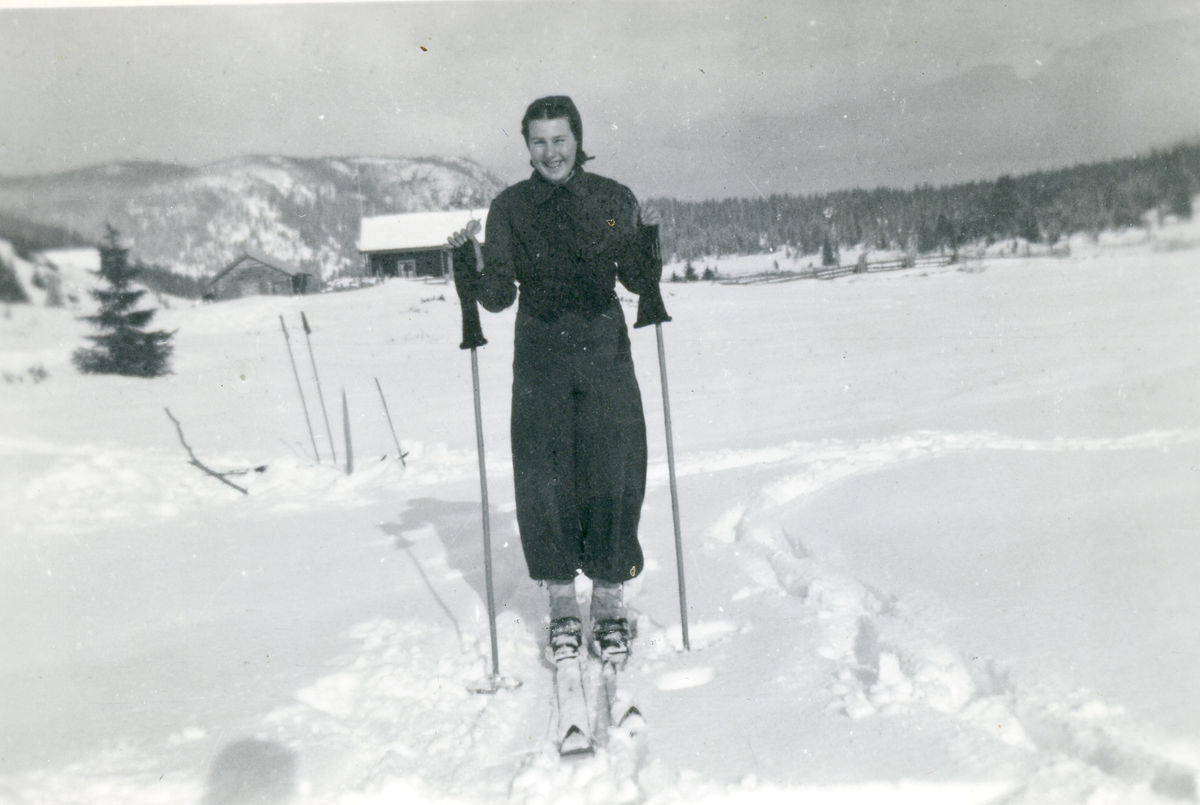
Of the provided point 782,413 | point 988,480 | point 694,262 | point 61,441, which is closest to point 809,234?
point 694,262

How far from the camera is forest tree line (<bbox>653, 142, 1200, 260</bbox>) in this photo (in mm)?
7203

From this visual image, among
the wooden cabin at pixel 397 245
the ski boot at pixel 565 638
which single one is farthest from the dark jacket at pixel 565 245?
the wooden cabin at pixel 397 245

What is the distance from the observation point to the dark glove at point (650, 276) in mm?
2975

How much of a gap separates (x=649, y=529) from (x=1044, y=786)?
109 inches

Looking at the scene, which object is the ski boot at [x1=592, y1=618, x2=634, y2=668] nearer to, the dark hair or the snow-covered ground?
the snow-covered ground

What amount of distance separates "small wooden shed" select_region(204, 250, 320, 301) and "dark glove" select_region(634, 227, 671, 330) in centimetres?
1521

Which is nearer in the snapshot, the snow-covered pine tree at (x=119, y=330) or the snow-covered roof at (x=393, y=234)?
the snow-covered pine tree at (x=119, y=330)

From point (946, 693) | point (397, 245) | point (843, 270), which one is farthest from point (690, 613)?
point (397, 245)

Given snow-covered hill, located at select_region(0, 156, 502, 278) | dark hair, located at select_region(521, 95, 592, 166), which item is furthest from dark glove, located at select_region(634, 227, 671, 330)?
snow-covered hill, located at select_region(0, 156, 502, 278)

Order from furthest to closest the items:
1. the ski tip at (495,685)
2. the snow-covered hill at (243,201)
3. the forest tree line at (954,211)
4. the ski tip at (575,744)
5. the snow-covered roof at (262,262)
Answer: the snow-covered roof at (262,262) < the forest tree line at (954,211) < the snow-covered hill at (243,201) < the ski tip at (495,685) < the ski tip at (575,744)

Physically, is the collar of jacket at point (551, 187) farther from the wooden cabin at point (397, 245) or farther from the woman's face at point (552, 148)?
the wooden cabin at point (397, 245)

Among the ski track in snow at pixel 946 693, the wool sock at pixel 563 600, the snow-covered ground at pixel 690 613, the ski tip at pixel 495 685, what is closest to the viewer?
the ski track in snow at pixel 946 693

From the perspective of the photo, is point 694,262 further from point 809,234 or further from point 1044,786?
point 1044,786

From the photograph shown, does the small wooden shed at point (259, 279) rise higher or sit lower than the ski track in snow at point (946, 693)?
higher
